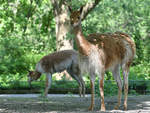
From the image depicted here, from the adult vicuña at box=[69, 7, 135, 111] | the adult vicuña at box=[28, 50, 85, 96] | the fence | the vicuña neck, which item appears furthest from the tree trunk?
the vicuña neck

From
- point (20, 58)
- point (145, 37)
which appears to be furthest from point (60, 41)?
point (145, 37)

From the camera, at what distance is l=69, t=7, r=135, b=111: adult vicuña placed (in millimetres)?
8727

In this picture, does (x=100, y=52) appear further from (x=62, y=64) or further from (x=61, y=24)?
(x=61, y=24)

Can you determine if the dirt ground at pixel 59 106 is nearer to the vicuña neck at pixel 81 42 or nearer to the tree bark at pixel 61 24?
the vicuña neck at pixel 81 42

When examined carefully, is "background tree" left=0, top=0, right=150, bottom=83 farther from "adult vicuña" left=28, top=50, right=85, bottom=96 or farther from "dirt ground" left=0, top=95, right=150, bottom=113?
"dirt ground" left=0, top=95, right=150, bottom=113

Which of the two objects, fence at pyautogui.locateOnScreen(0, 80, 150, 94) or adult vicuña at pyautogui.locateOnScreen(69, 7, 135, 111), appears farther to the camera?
fence at pyautogui.locateOnScreen(0, 80, 150, 94)

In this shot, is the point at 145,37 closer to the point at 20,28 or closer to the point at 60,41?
the point at 20,28

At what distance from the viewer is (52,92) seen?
16.5 metres

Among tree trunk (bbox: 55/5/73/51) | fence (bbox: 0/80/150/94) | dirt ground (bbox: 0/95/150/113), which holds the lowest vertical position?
dirt ground (bbox: 0/95/150/113)

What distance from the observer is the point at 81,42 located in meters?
8.72

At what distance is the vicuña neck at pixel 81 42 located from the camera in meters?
8.71

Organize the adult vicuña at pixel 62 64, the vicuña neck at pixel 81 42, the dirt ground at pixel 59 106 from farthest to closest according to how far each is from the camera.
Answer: the adult vicuña at pixel 62 64, the dirt ground at pixel 59 106, the vicuña neck at pixel 81 42

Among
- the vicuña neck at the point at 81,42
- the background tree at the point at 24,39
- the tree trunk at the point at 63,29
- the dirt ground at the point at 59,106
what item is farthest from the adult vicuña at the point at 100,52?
the tree trunk at the point at 63,29

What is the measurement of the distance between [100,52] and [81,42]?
55cm
